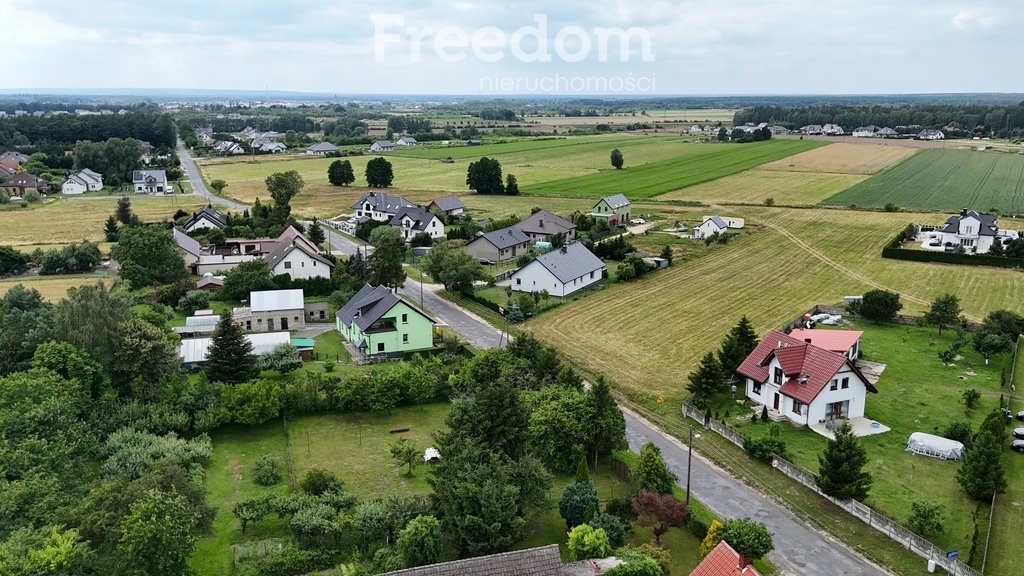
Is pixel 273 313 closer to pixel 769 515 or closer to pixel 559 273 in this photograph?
pixel 559 273

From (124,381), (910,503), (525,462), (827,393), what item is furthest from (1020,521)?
(124,381)

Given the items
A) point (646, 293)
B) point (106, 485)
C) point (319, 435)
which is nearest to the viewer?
point (106, 485)

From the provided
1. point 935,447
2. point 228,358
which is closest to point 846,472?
point 935,447

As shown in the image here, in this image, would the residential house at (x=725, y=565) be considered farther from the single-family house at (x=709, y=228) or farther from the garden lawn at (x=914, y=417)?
the single-family house at (x=709, y=228)

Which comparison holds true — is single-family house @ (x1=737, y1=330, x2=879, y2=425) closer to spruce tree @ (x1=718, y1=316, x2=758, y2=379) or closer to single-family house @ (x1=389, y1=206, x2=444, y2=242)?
spruce tree @ (x1=718, y1=316, x2=758, y2=379)

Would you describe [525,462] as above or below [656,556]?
above

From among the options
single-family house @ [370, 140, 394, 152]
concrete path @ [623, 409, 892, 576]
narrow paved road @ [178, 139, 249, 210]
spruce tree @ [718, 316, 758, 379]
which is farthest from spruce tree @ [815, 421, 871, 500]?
single-family house @ [370, 140, 394, 152]

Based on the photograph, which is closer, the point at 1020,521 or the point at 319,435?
the point at 1020,521

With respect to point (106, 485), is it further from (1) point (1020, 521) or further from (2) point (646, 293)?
(2) point (646, 293)
